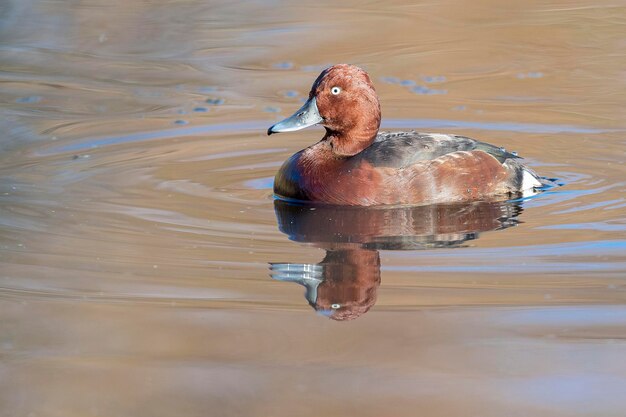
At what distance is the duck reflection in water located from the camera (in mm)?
5680

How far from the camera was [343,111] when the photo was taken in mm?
7785

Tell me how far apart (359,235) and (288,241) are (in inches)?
16.6

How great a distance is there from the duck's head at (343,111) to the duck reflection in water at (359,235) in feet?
1.81

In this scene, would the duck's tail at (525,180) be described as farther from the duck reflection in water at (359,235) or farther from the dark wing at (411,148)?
the duck reflection in water at (359,235)

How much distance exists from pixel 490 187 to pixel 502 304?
2466 millimetres

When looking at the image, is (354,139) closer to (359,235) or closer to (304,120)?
(304,120)

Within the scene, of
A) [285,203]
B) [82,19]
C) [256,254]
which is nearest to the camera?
[256,254]

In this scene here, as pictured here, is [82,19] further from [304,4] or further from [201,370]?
[201,370]

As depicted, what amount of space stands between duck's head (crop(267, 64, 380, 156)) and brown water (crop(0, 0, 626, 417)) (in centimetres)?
60

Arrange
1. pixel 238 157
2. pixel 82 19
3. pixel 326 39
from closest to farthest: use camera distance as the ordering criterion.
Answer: pixel 238 157 → pixel 326 39 → pixel 82 19

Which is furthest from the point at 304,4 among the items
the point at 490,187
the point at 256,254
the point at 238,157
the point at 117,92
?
the point at 256,254

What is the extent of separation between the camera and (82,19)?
13594 mm

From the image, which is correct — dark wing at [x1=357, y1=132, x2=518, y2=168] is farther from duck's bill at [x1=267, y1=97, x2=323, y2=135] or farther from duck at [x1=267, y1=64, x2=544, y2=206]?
duck's bill at [x1=267, y1=97, x2=323, y2=135]

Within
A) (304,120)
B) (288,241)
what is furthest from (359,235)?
(304,120)
